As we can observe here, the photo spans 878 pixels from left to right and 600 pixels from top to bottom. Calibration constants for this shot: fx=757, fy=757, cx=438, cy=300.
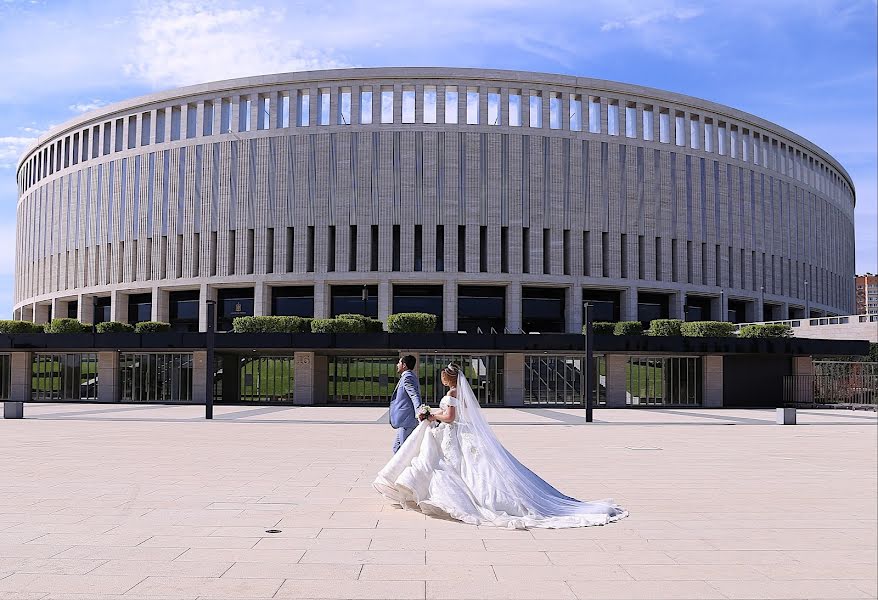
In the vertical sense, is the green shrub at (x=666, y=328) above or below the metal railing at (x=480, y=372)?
above

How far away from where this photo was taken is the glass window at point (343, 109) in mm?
50344

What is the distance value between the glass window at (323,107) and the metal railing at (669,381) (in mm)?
25734

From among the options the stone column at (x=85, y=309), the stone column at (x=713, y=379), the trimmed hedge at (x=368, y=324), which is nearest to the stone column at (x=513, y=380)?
the trimmed hedge at (x=368, y=324)

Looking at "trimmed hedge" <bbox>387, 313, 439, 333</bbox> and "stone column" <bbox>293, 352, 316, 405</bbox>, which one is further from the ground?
"trimmed hedge" <bbox>387, 313, 439, 333</bbox>

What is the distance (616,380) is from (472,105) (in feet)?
73.5

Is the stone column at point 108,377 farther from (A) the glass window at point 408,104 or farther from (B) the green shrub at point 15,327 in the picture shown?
(A) the glass window at point 408,104

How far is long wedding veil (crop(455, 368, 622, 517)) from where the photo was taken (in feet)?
29.4

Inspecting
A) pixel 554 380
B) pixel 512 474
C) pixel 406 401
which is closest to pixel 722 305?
pixel 554 380

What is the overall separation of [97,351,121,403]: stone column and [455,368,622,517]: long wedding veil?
120ft

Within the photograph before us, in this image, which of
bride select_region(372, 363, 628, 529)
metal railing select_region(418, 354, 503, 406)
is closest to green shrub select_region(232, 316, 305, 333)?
metal railing select_region(418, 354, 503, 406)

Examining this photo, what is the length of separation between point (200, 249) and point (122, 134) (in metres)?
12.8

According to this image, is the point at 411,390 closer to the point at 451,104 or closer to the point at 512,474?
the point at 512,474

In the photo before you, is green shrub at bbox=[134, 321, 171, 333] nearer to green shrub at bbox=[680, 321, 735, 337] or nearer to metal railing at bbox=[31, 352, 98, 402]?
metal railing at bbox=[31, 352, 98, 402]

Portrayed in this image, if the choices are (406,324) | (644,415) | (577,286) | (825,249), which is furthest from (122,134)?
(825,249)
